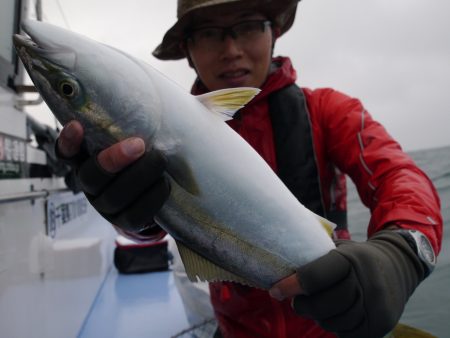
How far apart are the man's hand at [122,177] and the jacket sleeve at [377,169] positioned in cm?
106

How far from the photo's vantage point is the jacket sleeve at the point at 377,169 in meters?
1.72

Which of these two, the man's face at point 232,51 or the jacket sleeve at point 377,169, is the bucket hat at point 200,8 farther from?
the jacket sleeve at point 377,169

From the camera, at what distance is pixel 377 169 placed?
6.46ft

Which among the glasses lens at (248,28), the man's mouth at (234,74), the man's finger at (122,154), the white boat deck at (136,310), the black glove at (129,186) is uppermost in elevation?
the glasses lens at (248,28)

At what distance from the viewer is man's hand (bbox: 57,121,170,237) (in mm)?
1298

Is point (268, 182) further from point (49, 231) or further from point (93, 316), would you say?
point (93, 316)

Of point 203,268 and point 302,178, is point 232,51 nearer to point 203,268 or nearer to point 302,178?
point 302,178

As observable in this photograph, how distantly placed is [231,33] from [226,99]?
3.03 feet

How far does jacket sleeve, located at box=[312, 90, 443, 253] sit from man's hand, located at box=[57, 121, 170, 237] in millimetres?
1059

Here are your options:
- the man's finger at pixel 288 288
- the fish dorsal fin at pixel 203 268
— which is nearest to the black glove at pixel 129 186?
the fish dorsal fin at pixel 203 268

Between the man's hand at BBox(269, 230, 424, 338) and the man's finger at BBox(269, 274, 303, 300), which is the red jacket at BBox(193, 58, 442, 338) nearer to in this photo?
the man's hand at BBox(269, 230, 424, 338)

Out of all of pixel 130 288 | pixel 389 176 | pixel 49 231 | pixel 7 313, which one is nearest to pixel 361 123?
pixel 389 176

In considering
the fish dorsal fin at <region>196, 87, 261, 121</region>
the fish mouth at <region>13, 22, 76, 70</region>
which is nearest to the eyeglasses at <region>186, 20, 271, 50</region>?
the fish dorsal fin at <region>196, 87, 261, 121</region>

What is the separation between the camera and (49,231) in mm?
3461
